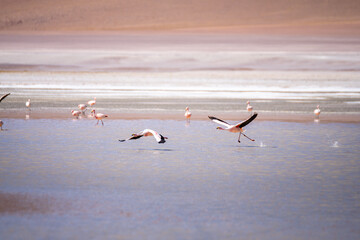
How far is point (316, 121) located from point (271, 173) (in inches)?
336

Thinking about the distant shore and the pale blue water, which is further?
the distant shore

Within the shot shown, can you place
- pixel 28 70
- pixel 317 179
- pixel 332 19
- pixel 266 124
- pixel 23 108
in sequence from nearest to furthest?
pixel 317 179, pixel 266 124, pixel 23 108, pixel 28 70, pixel 332 19

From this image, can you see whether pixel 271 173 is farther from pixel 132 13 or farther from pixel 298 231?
pixel 132 13

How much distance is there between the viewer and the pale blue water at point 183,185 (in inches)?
280

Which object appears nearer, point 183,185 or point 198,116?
point 183,185

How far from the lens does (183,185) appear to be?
30.0 feet

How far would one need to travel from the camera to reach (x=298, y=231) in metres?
7.03

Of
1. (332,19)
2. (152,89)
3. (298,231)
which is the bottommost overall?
(298,231)

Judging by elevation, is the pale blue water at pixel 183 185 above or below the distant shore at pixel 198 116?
below

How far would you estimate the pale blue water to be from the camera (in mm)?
7105

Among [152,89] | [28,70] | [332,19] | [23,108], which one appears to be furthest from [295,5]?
[23,108]

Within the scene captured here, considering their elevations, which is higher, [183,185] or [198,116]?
[198,116]

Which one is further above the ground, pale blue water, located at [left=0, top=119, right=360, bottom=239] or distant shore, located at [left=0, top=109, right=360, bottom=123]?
distant shore, located at [left=0, top=109, right=360, bottom=123]

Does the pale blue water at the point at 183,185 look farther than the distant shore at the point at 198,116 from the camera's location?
No
